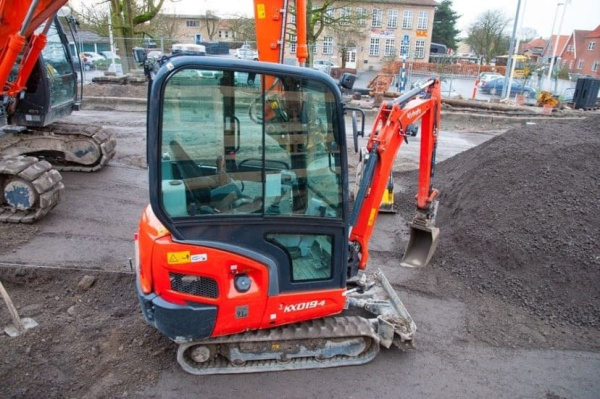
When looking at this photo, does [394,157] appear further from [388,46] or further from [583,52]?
[583,52]

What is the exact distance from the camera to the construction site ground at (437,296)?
11.9 ft

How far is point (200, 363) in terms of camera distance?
3.66m

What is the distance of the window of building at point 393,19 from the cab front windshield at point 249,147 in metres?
49.5

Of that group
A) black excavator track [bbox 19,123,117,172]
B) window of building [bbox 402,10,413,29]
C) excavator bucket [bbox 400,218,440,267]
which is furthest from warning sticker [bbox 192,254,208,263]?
window of building [bbox 402,10,413,29]

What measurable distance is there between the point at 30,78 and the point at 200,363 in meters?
6.37

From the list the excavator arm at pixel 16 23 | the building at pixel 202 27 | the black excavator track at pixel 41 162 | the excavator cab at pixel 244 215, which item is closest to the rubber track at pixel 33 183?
the black excavator track at pixel 41 162

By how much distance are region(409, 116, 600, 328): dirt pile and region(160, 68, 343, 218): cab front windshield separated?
2860 mm

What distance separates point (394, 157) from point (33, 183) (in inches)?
186

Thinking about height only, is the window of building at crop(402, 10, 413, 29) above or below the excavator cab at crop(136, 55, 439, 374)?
above

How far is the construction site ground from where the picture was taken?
11.9 ft

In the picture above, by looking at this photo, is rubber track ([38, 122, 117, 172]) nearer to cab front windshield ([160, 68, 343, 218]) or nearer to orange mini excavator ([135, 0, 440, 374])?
orange mini excavator ([135, 0, 440, 374])

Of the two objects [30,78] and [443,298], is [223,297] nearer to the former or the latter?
[443,298]

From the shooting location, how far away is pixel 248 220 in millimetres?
3223

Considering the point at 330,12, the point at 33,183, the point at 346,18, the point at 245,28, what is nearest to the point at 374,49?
the point at 330,12
